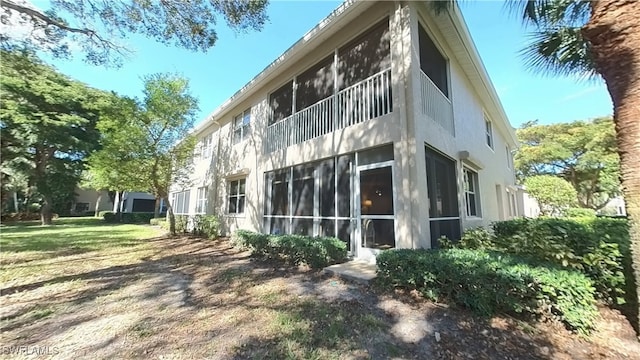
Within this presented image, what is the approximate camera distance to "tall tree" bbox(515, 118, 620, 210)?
2262 centimetres

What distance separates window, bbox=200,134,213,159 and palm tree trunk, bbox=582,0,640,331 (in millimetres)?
16320

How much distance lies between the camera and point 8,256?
28.9ft

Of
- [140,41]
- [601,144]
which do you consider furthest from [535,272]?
[601,144]

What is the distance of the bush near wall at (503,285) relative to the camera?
3.57 m

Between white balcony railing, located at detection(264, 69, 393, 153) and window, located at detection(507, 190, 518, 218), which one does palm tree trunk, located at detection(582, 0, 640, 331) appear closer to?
white balcony railing, located at detection(264, 69, 393, 153)

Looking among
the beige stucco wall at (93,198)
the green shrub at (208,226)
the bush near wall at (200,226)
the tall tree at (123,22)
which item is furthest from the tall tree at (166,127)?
the beige stucco wall at (93,198)

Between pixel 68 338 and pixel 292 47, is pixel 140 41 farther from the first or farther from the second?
pixel 68 338

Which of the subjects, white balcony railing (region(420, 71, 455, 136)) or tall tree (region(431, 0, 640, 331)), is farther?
white balcony railing (region(420, 71, 455, 136))

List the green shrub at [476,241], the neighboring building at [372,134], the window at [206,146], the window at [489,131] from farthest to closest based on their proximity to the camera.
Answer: the window at [206,146], the window at [489,131], the neighboring building at [372,134], the green shrub at [476,241]

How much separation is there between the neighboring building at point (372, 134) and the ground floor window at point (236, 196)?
0.16m

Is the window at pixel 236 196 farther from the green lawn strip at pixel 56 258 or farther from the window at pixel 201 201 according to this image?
the green lawn strip at pixel 56 258

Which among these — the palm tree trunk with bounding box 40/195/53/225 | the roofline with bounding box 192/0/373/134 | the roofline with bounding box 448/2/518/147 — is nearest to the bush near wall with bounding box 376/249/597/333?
the roofline with bounding box 448/2/518/147

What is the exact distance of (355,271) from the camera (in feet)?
19.3

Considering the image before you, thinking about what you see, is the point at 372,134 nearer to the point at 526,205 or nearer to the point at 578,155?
the point at 526,205
